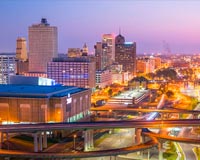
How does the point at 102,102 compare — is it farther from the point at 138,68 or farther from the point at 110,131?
the point at 138,68

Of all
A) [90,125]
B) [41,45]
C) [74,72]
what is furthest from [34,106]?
[41,45]

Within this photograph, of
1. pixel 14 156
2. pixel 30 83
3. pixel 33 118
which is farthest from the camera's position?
pixel 30 83

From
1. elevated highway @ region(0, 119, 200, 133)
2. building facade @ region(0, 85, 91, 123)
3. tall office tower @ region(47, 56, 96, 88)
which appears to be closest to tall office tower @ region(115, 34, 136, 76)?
tall office tower @ region(47, 56, 96, 88)

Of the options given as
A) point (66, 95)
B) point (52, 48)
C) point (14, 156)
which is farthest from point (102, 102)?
point (52, 48)

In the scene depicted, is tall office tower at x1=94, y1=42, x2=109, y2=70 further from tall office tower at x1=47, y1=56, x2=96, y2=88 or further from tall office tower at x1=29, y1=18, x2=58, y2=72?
tall office tower at x1=47, y1=56, x2=96, y2=88

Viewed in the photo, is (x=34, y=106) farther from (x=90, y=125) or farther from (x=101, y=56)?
(x=101, y=56)

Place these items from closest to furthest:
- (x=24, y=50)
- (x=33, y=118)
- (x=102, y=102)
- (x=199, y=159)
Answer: (x=199, y=159) → (x=33, y=118) → (x=102, y=102) → (x=24, y=50)
